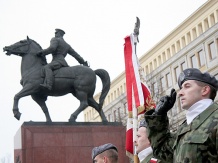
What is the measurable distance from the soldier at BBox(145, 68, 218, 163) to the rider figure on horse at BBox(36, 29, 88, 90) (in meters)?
7.87

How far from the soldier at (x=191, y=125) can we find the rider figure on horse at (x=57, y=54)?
7.87 m

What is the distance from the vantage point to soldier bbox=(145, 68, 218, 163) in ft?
9.70

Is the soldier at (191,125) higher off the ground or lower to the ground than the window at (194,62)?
lower

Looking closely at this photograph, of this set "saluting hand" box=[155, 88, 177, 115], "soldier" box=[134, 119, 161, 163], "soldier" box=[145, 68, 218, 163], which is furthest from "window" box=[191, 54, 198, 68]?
"saluting hand" box=[155, 88, 177, 115]

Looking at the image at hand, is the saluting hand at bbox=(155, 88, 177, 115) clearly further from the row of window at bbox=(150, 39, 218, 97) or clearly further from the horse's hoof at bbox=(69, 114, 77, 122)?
the row of window at bbox=(150, 39, 218, 97)

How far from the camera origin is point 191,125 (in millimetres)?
3084

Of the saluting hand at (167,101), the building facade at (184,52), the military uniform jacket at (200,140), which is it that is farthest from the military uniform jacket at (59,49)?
the building facade at (184,52)

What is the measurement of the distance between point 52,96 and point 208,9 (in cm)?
3076

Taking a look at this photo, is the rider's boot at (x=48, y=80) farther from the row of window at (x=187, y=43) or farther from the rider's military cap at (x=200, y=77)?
the row of window at (x=187, y=43)

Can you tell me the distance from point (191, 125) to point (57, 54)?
8.94m

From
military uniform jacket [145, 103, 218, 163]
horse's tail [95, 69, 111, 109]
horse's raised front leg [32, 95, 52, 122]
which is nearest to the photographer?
military uniform jacket [145, 103, 218, 163]

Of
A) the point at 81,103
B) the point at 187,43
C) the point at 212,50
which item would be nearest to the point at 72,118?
the point at 81,103

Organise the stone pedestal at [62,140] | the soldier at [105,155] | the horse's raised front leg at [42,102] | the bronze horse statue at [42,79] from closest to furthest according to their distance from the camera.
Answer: the soldier at [105,155]
the stone pedestal at [62,140]
the bronze horse statue at [42,79]
the horse's raised front leg at [42,102]

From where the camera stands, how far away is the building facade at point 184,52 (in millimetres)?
37156
